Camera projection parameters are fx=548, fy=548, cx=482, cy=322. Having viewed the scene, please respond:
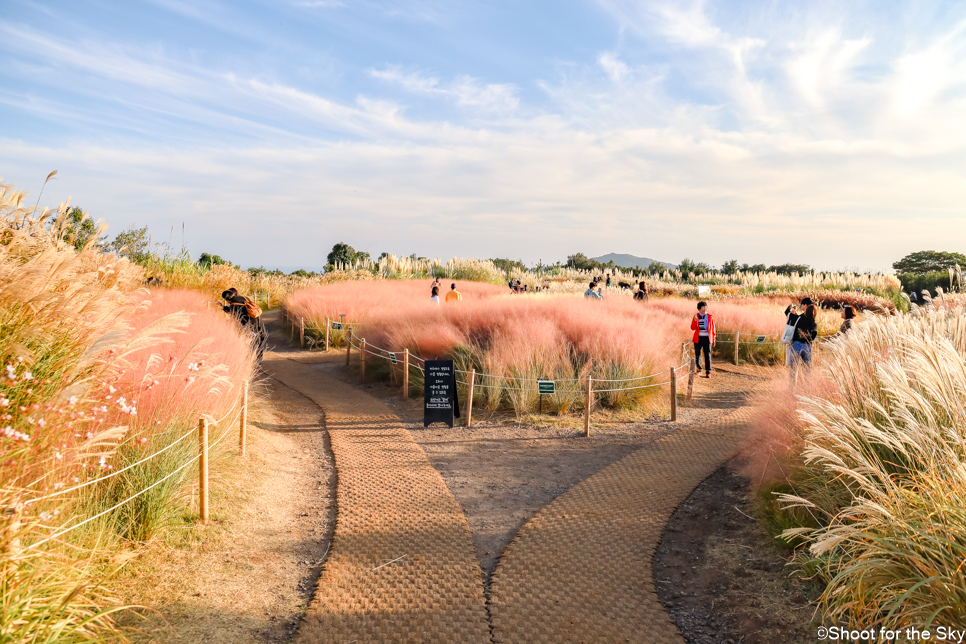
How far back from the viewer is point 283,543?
4.42 metres

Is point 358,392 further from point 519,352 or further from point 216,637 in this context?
point 216,637

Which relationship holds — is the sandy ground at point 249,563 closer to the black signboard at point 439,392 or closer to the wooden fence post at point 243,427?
the wooden fence post at point 243,427

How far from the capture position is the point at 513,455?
22.2ft

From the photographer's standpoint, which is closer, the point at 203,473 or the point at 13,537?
the point at 13,537

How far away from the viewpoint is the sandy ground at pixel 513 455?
198 inches

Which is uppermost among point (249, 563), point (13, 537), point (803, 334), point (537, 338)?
point (803, 334)

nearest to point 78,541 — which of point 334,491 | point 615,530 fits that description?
point 334,491

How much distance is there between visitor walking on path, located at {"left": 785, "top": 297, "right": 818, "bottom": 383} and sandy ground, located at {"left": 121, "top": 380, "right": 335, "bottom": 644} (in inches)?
293

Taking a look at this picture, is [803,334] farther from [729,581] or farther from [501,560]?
[501,560]

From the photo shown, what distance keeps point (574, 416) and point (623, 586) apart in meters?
4.70

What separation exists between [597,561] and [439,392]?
4.28m

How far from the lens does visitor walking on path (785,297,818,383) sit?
8867 millimetres

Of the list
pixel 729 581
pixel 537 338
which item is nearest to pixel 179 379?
pixel 729 581

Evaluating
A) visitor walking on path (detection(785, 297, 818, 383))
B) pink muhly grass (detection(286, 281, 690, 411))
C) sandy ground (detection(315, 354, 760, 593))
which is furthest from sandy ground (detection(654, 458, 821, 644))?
visitor walking on path (detection(785, 297, 818, 383))
